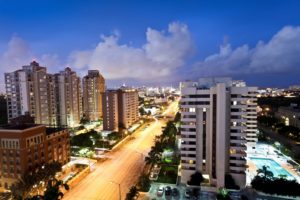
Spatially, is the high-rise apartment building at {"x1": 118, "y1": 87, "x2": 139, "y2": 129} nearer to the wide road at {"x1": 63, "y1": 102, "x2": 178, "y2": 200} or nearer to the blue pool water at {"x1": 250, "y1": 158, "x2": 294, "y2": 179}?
the wide road at {"x1": 63, "y1": 102, "x2": 178, "y2": 200}

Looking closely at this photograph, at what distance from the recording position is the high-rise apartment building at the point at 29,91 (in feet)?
238

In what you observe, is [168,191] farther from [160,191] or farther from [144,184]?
[144,184]

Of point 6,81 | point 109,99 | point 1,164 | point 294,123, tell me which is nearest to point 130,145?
point 109,99

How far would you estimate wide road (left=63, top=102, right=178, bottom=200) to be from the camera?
123ft

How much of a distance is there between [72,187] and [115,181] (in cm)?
748

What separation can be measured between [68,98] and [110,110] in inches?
689

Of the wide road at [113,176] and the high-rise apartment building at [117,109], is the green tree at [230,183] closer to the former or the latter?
the wide road at [113,176]

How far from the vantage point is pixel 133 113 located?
96.7 metres

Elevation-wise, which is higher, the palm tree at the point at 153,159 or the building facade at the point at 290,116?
the building facade at the point at 290,116

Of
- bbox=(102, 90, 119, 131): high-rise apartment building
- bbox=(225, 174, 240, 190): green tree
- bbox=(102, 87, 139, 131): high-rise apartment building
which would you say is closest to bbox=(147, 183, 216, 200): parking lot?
bbox=(225, 174, 240, 190): green tree

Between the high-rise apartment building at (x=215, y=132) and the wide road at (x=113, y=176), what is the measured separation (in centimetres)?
1133

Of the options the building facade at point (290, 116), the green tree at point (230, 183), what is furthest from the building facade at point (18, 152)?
the building facade at point (290, 116)

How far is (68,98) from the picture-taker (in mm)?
87250

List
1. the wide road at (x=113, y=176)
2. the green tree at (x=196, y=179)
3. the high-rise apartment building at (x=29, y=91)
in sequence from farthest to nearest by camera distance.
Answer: the high-rise apartment building at (x=29, y=91)
the green tree at (x=196, y=179)
the wide road at (x=113, y=176)
